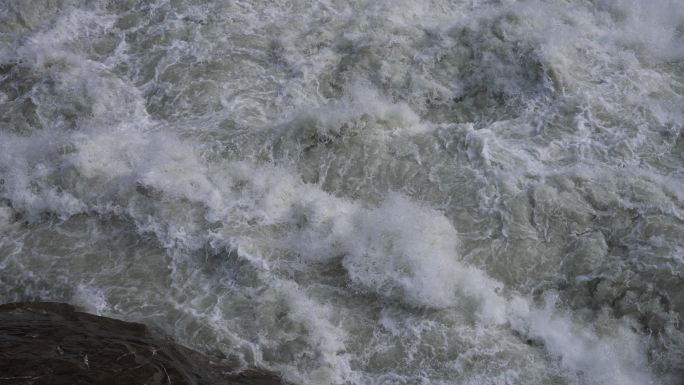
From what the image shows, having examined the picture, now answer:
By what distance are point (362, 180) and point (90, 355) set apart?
364cm

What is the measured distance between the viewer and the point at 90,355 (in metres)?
4.86

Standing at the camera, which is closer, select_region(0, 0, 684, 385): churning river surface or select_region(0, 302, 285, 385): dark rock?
select_region(0, 302, 285, 385): dark rock

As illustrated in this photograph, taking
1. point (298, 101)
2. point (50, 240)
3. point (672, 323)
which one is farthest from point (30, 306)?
point (672, 323)

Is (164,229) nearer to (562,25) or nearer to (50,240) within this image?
(50,240)

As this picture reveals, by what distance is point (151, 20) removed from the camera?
9.59 meters

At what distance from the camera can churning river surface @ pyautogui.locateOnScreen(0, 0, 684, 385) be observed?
5.94 m

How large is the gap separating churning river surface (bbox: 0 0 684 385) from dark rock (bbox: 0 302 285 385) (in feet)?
1.41

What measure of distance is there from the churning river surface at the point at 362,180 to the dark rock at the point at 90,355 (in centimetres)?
43

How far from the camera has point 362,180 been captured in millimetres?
7281

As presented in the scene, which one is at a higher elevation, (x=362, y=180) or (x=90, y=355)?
(x=362, y=180)

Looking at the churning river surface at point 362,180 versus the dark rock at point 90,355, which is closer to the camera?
the dark rock at point 90,355

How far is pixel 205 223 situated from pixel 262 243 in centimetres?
74

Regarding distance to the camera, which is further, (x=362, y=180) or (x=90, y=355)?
(x=362, y=180)

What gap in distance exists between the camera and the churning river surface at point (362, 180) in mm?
5941
